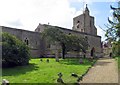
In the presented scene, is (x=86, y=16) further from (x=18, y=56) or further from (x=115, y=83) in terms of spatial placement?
(x=115, y=83)

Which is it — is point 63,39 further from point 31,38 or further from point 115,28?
point 115,28

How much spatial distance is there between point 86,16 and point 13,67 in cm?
5466

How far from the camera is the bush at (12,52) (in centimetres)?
2492

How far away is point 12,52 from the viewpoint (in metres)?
25.5

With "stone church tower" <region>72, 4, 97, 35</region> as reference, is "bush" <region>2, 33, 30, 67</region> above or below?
below

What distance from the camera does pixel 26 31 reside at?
51.9 m

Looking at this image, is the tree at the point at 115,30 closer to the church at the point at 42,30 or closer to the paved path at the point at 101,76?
the paved path at the point at 101,76

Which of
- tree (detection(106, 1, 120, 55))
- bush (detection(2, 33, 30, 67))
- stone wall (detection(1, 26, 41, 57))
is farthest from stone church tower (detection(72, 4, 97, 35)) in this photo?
tree (detection(106, 1, 120, 55))

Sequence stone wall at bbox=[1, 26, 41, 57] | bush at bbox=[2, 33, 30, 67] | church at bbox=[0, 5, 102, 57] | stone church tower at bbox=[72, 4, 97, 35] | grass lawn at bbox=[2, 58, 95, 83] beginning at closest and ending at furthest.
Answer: grass lawn at bbox=[2, 58, 95, 83]
bush at bbox=[2, 33, 30, 67]
stone wall at bbox=[1, 26, 41, 57]
church at bbox=[0, 5, 102, 57]
stone church tower at bbox=[72, 4, 97, 35]

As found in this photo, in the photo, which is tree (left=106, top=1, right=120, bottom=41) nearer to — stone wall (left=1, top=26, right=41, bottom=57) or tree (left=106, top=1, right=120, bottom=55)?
tree (left=106, top=1, right=120, bottom=55)

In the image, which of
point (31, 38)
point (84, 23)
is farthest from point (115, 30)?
point (84, 23)

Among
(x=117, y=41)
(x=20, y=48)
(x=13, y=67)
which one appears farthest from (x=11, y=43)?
(x=117, y=41)

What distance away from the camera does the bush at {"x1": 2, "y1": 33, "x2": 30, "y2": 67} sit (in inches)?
981

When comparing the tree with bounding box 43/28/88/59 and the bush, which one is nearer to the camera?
the bush
